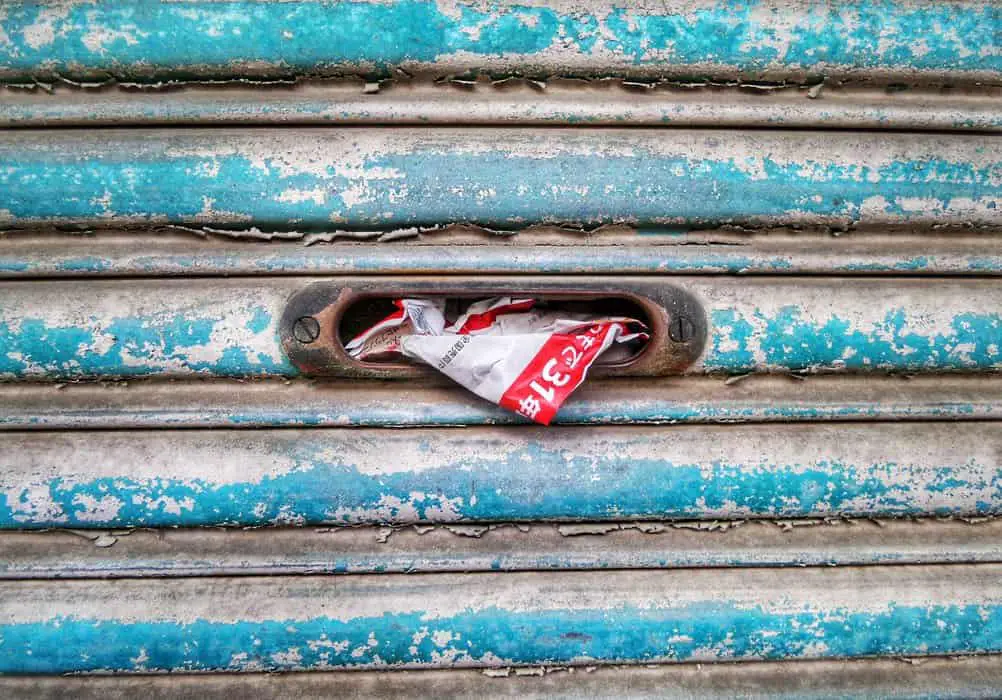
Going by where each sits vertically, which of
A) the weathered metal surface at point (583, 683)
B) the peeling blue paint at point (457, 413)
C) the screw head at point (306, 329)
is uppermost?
the screw head at point (306, 329)

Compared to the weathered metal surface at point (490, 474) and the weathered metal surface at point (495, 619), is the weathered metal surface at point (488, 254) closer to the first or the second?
the weathered metal surface at point (490, 474)

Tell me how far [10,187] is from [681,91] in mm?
1456

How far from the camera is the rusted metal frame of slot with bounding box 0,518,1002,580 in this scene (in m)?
1.29

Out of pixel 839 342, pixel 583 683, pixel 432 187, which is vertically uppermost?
pixel 432 187

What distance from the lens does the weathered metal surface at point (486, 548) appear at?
129 cm

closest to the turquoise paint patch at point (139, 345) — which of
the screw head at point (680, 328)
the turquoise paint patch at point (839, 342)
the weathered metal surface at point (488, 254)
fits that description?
the weathered metal surface at point (488, 254)

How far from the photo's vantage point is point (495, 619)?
130 cm

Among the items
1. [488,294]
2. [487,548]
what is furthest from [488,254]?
[487,548]

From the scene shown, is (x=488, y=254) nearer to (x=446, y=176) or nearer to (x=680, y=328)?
(x=446, y=176)

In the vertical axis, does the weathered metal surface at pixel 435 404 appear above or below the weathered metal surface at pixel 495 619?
above

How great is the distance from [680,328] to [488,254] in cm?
45

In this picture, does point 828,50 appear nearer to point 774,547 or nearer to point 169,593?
point 774,547

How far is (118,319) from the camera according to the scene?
125 centimetres

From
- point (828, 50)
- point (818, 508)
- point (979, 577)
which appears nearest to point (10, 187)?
point (828, 50)
